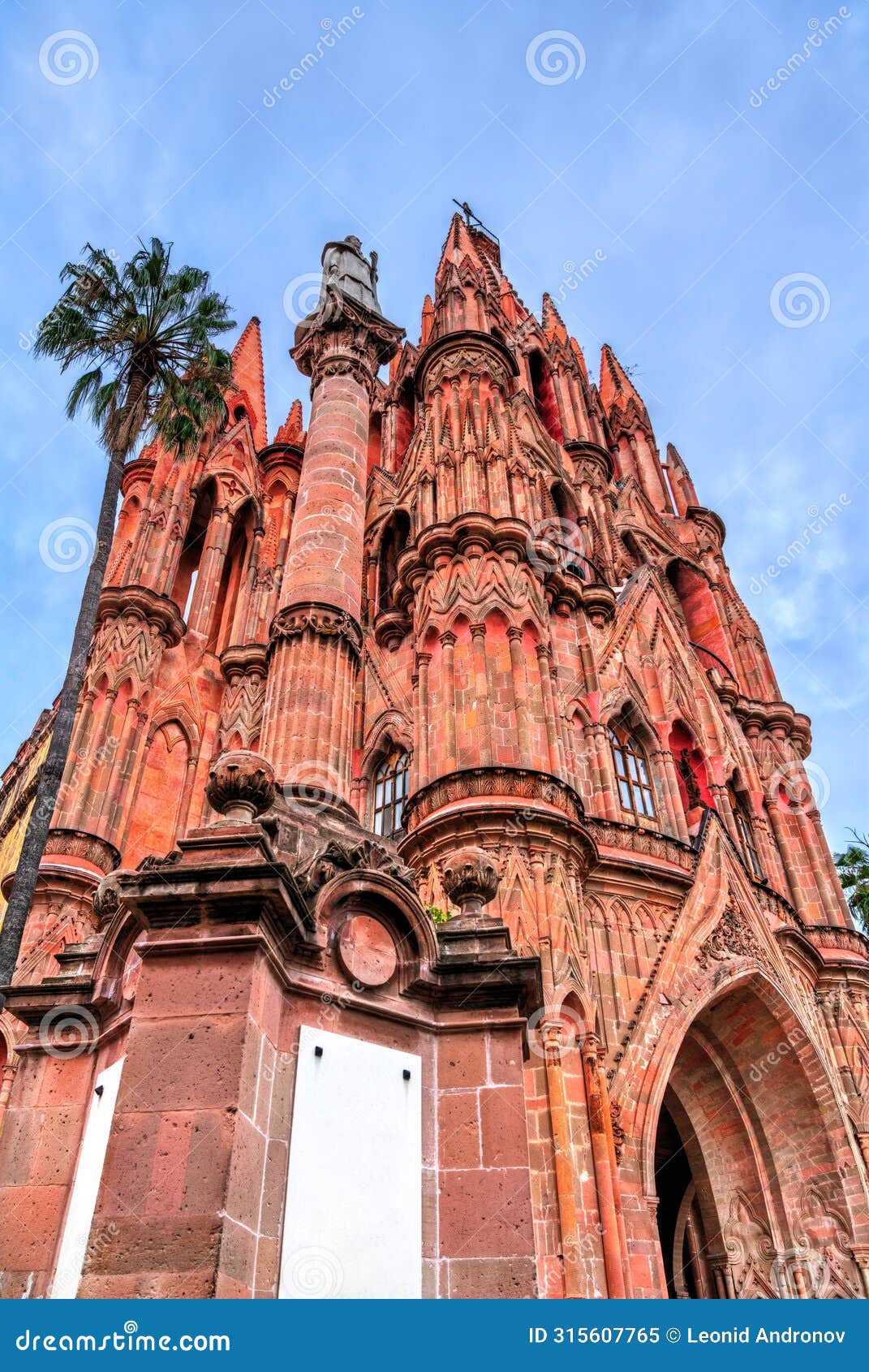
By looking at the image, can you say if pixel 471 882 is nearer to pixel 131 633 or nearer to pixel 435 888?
pixel 435 888

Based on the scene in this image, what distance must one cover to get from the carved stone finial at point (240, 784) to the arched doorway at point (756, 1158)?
14.7 meters

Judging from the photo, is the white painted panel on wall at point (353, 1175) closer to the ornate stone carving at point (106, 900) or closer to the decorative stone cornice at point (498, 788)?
the ornate stone carving at point (106, 900)

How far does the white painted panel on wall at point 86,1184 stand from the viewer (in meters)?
5.62

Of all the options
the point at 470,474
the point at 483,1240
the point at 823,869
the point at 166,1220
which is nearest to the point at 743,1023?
the point at 823,869

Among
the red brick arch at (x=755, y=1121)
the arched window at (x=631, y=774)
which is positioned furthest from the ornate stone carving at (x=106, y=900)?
the arched window at (x=631, y=774)

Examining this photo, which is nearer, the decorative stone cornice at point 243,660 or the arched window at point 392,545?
the decorative stone cornice at point 243,660

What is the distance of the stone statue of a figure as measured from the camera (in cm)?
1529

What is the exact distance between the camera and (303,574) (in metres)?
11.7

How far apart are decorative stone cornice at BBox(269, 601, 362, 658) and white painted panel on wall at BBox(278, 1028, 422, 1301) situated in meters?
5.98

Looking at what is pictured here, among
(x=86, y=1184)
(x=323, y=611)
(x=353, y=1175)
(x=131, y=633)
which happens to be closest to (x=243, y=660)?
(x=131, y=633)

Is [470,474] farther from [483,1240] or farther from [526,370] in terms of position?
[483,1240]

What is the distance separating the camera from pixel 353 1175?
5.80 metres

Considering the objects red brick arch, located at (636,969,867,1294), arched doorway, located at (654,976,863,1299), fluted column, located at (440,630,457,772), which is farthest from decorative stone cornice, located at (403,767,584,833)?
arched doorway, located at (654,976,863,1299)

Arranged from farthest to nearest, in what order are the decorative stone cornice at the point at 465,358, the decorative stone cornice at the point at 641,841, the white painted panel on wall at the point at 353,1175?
the decorative stone cornice at the point at 465,358 < the decorative stone cornice at the point at 641,841 < the white painted panel on wall at the point at 353,1175
